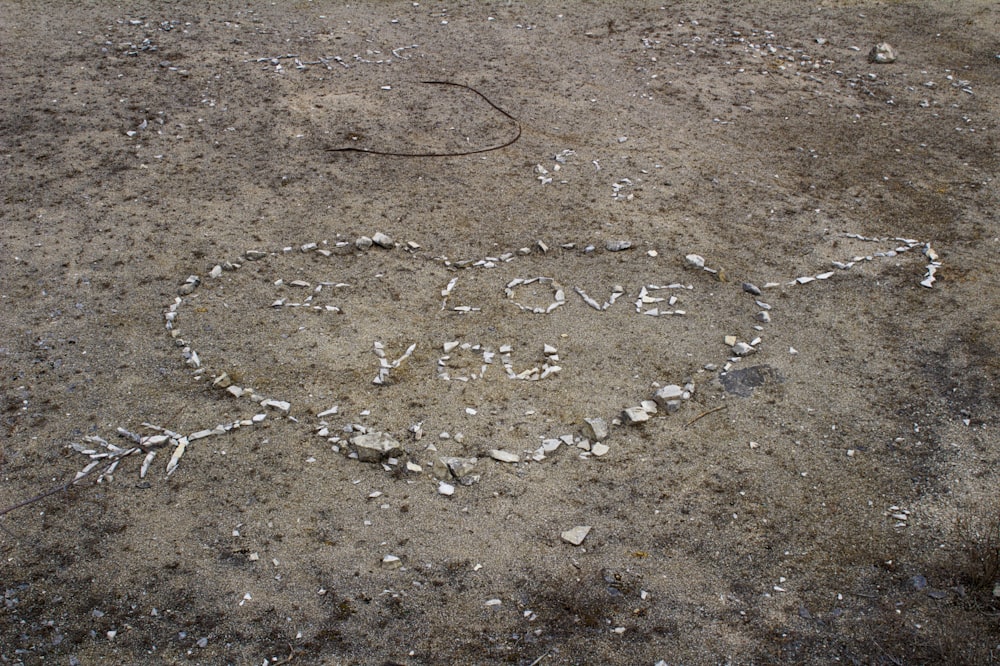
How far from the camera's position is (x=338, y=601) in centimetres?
382

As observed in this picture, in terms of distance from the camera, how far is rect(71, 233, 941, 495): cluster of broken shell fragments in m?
4.55

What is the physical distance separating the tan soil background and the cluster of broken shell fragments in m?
0.07

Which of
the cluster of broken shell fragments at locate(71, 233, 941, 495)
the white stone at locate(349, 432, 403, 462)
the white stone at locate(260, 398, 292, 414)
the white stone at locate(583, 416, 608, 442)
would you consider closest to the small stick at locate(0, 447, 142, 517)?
the cluster of broken shell fragments at locate(71, 233, 941, 495)

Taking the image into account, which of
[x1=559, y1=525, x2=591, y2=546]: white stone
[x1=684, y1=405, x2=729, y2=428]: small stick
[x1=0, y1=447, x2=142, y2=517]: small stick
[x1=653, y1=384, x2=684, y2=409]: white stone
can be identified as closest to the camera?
[x1=559, y1=525, x2=591, y2=546]: white stone

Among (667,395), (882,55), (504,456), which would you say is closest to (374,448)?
(504,456)

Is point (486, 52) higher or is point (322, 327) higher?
point (486, 52)

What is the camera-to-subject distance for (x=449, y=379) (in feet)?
16.9

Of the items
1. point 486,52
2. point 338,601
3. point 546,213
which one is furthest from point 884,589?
point 486,52

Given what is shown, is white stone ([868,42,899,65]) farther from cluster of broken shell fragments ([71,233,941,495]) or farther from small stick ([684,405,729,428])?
small stick ([684,405,729,428])

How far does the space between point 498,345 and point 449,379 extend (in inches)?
19.3

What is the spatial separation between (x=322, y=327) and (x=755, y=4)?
336 inches

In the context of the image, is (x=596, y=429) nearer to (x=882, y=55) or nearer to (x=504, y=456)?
(x=504, y=456)

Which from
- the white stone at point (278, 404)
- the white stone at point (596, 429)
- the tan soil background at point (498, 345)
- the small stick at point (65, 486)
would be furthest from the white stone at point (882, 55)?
the small stick at point (65, 486)

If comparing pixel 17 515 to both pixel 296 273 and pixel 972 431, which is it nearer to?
pixel 296 273
